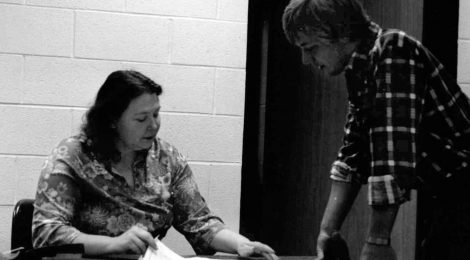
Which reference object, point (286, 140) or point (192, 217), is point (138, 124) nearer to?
point (192, 217)

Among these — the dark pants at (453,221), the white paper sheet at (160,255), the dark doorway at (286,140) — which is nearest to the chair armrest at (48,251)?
the white paper sheet at (160,255)

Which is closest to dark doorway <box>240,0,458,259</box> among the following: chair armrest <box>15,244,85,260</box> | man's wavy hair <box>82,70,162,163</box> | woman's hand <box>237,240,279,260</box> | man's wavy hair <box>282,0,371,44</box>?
man's wavy hair <box>82,70,162,163</box>

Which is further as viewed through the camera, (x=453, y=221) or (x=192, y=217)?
(x=192, y=217)

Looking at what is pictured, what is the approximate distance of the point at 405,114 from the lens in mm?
1295

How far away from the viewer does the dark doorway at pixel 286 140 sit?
2795 millimetres

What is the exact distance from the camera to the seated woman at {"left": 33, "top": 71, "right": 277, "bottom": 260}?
6.44 feet

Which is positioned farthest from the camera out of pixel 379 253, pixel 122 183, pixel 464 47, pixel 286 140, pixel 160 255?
pixel 286 140

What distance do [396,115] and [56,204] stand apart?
106 centimetres

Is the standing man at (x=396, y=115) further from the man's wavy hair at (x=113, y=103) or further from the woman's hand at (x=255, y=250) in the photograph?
the man's wavy hair at (x=113, y=103)

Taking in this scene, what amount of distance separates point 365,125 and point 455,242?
33cm

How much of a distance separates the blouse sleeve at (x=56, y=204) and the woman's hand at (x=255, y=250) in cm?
45

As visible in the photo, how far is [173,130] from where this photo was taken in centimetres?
270

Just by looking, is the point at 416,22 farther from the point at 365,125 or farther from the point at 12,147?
the point at 12,147

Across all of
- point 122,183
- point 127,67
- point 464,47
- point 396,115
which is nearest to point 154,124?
point 122,183
